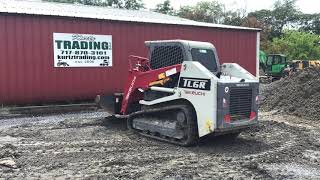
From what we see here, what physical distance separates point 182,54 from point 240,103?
4.93 ft

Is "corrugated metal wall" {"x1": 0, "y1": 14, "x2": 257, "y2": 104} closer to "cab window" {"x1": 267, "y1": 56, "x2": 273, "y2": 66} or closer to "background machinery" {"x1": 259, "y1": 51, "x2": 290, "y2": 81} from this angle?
"background machinery" {"x1": 259, "y1": 51, "x2": 290, "y2": 81}

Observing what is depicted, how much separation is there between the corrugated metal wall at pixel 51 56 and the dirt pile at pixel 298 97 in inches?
170

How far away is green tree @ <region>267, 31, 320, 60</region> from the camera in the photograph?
152 feet

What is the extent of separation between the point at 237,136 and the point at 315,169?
2575 mm

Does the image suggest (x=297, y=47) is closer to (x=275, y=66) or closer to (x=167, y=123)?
(x=275, y=66)

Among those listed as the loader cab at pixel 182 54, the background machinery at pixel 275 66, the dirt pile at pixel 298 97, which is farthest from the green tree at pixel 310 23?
the loader cab at pixel 182 54

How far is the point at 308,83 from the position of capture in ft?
45.4

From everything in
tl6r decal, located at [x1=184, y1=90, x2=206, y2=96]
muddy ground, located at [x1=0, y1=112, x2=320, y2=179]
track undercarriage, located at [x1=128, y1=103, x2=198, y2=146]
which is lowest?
muddy ground, located at [x1=0, y1=112, x2=320, y2=179]

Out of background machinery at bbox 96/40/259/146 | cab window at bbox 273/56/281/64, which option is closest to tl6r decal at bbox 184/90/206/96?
background machinery at bbox 96/40/259/146

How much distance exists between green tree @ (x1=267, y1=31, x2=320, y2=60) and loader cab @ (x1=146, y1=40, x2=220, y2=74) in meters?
38.2

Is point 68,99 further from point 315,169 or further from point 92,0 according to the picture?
point 92,0

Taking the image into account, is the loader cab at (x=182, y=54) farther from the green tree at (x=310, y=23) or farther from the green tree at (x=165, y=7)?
→ the green tree at (x=310, y=23)

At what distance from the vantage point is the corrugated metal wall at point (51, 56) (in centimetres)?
1357

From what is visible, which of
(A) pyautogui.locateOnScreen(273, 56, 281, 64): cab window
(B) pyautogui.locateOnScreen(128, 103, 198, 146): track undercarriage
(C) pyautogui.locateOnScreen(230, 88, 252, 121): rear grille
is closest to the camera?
(C) pyautogui.locateOnScreen(230, 88, 252, 121): rear grille
